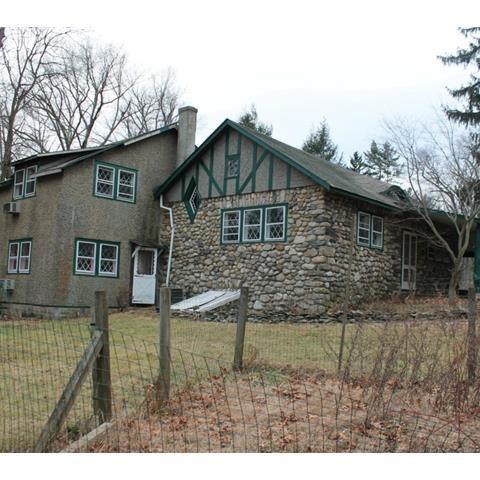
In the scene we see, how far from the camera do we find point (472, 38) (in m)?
26.5

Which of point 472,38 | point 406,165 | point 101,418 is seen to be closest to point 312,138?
point 472,38

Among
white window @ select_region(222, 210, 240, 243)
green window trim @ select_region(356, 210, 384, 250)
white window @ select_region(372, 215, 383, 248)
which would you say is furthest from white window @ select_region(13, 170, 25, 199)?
white window @ select_region(372, 215, 383, 248)

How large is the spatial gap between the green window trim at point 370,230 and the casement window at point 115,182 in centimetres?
757

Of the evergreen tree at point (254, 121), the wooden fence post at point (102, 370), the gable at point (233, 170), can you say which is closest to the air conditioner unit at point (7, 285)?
the gable at point (233, 170)

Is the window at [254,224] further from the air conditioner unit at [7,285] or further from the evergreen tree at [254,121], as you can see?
the evergreen tree at [254,121]

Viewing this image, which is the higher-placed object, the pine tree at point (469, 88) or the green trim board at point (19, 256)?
the pine tree at point (469, 88)

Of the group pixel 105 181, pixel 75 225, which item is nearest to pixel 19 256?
pixel 75 225

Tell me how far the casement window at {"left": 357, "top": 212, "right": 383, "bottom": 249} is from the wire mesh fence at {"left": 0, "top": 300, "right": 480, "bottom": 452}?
28.4ft

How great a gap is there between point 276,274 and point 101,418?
11.3 m

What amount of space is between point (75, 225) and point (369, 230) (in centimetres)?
908

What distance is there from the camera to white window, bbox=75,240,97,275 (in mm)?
17656

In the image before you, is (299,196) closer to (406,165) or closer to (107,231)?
(406,165)

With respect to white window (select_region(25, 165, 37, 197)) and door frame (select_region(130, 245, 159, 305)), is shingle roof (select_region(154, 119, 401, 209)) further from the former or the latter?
white window (select_region(25, 165, 37, 197))

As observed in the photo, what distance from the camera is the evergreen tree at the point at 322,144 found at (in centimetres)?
4350
